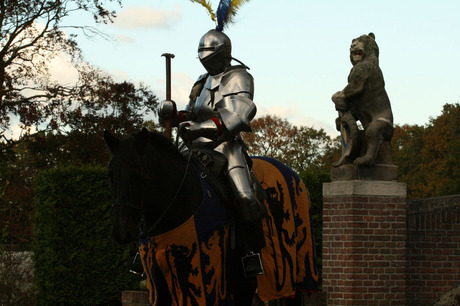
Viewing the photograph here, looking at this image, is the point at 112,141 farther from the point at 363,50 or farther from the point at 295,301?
A: the point at 363,50

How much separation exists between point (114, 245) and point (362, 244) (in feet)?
14.6

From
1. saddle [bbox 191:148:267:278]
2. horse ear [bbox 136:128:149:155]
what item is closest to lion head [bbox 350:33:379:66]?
saddle [bbox 191:148:267:278]

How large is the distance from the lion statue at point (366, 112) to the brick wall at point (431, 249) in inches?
39.6

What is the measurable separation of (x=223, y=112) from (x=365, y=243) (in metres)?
5.53

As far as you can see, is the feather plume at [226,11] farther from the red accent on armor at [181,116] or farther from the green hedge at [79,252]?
the green hedge at [79,252]

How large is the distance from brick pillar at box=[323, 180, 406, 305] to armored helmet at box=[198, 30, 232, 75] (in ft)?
15.9

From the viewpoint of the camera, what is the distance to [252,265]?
5.86 meters

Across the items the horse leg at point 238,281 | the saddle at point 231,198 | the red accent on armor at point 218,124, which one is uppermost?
the red accent on armor at point 218,124

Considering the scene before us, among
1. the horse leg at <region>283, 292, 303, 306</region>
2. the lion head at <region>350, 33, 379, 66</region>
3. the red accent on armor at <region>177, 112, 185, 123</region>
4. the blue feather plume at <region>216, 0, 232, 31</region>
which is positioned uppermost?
the lion head at <region>350, 33, 379, 66</region>

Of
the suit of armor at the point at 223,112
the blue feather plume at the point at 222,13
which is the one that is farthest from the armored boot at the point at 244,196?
the blue feather plume at the point at 222,13

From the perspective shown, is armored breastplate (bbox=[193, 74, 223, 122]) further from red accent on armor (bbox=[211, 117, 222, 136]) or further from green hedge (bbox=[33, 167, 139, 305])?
green hedge (bbox=[33, 167, 139, 305])

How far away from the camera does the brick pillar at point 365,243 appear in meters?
10.5

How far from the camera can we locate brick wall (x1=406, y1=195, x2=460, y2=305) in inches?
438

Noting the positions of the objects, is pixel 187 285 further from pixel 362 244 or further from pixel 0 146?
pixel 0 146
